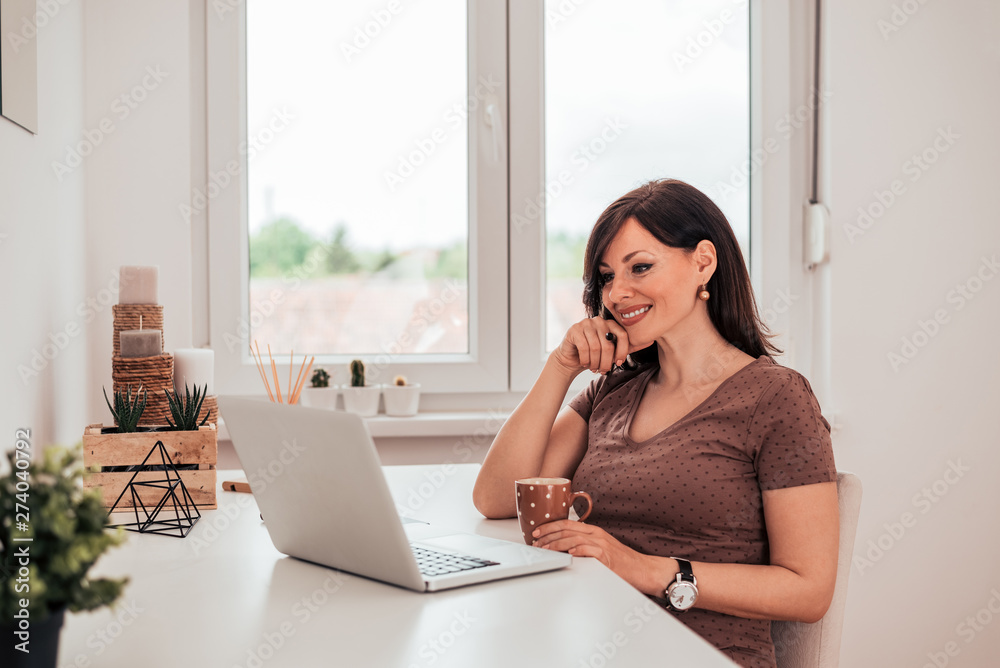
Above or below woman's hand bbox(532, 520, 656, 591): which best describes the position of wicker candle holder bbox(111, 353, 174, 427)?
above

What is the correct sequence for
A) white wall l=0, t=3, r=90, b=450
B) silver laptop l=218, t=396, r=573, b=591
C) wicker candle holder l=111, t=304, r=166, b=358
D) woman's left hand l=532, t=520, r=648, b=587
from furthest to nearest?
wicker candle holder l=111, t=304, r=166, b=358 < white wall l=0, t=3, r=90, b=450 < woman's left hand l=532, t=520, r=648, b=587 < silver laptop l=218, t=396, r=573, b=591

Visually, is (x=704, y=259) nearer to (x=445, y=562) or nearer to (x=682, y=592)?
(x=682, y=592)

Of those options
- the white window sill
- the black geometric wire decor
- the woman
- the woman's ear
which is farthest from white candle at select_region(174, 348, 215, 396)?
the woman's ear

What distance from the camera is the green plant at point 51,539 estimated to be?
49 cm

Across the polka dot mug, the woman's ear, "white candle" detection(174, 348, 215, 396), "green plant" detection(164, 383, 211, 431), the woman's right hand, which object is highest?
the woman's ear

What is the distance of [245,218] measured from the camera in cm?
218

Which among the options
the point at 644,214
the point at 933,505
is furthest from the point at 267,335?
the point at 933,505

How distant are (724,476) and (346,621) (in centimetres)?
63

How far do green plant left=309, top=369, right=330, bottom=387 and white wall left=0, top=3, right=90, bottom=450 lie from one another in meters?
0.52

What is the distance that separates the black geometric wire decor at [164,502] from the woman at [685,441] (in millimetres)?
454

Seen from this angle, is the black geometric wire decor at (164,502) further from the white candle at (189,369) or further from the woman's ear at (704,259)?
the woman's ear at (704,259)

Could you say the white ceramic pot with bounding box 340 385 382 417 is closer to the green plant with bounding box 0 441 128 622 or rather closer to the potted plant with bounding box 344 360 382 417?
the potted plant with bounding box 344 360 382 417

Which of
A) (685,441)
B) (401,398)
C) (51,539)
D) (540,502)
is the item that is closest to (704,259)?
(685,441)

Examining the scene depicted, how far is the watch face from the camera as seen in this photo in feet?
3.62
